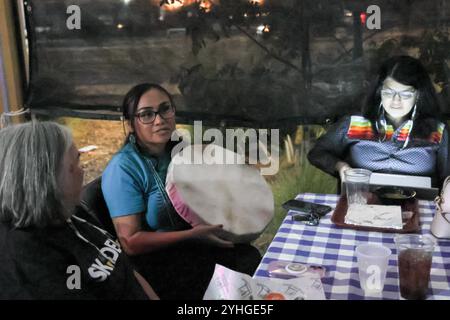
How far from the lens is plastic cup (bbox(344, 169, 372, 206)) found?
1.97 m

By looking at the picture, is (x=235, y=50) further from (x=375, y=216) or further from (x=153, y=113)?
(x=375, y=216)

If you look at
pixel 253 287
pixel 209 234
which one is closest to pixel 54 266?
pixel 253 287

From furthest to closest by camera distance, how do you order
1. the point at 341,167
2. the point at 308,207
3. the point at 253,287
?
the point at 341,167, the point at 308,207, the point at 253,287

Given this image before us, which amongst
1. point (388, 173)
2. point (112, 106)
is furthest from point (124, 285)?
point (388, 173)

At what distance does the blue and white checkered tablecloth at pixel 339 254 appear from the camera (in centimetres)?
135

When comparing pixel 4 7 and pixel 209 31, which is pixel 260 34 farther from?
pixel 4 7

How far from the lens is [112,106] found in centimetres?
262

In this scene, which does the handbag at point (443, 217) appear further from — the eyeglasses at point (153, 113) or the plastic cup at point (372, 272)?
the eyeglasses at point (153, 113)

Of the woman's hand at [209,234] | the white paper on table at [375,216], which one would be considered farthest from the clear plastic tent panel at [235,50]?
the white paper on table at [375,216]

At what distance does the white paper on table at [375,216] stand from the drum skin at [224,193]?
2.43 feet

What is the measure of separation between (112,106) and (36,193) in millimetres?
1299

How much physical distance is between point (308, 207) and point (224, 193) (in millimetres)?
711

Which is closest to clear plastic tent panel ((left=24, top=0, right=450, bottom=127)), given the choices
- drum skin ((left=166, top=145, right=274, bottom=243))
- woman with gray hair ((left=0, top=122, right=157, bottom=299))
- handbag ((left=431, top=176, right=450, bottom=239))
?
drum skin ((left=166, top=145, right=274, bottom=243))

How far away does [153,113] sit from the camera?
2.46m
